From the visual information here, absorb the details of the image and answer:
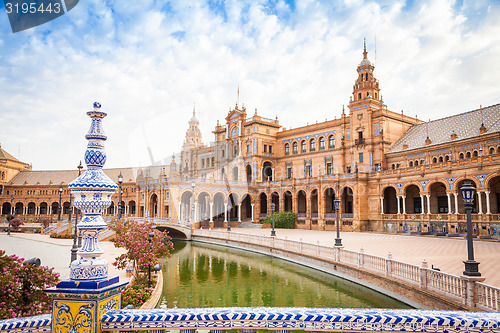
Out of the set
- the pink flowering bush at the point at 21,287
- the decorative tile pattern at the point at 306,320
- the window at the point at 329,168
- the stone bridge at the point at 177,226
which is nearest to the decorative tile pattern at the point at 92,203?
the decorative tile pattern at the point at 306,320

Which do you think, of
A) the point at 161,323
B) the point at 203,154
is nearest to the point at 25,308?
the point at 161,323

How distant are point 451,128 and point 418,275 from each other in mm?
32518

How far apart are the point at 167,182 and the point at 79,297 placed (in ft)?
Answer: 142

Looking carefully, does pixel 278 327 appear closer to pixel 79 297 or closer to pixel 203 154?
pixel 79 297

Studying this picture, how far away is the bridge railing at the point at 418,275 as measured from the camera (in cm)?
886

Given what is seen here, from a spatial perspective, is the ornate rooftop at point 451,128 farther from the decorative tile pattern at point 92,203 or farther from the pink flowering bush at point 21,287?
the decorative tile pattern at point 92,203

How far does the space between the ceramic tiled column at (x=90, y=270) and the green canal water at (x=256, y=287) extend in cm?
961

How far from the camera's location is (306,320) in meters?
3.46

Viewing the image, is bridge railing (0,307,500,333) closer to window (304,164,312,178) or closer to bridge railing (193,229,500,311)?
bridge railing (193,229,500,311)

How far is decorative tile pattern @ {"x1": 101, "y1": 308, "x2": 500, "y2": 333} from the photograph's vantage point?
10.8 feet

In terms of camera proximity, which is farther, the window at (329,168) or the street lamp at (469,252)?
the window at (329,168)

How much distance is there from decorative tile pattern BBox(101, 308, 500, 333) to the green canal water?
9.74m

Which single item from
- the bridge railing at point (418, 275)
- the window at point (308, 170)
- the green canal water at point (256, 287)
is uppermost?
the window at point (308, 170)
